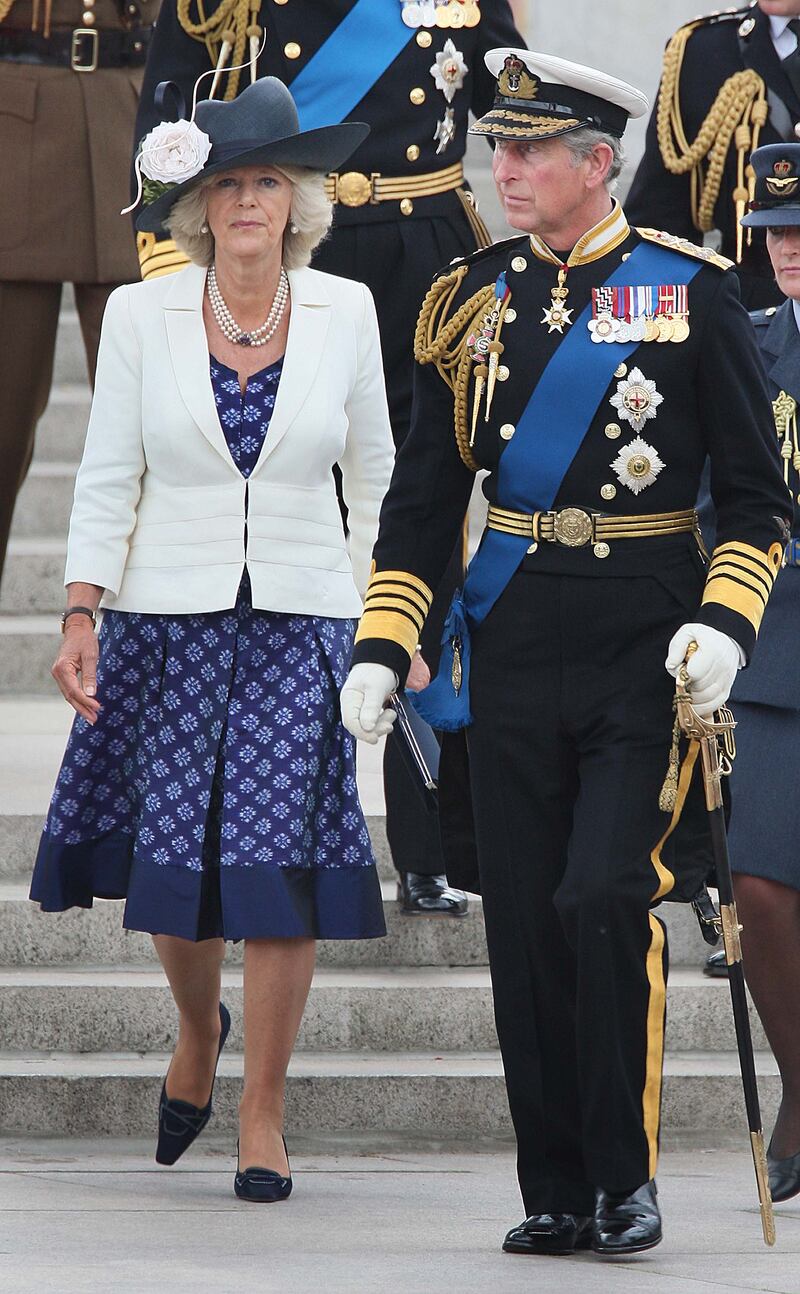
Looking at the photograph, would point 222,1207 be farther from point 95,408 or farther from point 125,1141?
point 95,408

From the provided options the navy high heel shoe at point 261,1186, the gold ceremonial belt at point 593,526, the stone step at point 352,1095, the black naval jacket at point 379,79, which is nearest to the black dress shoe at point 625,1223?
the navy high heel shoe at point 261,1186

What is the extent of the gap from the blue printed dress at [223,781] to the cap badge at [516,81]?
77cm

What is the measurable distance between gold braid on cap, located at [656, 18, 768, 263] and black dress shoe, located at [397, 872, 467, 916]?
1475 millimetres

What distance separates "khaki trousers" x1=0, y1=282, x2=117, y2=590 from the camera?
6.46 metres

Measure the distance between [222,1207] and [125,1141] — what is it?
634mm

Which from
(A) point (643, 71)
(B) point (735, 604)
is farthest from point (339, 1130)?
(A) point (643, 71)

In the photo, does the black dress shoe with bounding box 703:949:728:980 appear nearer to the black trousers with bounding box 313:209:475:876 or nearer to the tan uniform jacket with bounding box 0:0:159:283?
the black trousers with bounding box 313:209:475:876

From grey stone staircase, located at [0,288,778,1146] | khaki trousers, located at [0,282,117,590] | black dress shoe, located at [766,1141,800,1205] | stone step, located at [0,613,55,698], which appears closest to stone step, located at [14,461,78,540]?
stone step, located at [0,613,55,698]

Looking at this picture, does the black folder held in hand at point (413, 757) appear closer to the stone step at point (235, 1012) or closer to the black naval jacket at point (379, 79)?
the stone step at point (235, 1012)

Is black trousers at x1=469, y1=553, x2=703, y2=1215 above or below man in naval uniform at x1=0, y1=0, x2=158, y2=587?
below

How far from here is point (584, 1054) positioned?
13.6ft

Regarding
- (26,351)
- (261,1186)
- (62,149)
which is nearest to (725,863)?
(261,1186)

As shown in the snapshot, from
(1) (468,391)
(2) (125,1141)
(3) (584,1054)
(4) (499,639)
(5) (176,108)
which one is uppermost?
(5) (176,108)

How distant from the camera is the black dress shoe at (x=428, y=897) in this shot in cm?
560
